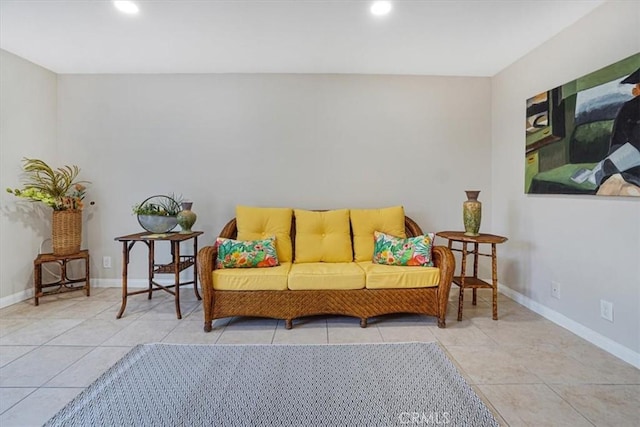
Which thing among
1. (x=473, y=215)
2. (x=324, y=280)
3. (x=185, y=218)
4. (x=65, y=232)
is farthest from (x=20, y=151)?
(x=473, y=215)

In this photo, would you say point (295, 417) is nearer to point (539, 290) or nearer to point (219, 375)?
point (219, 375)

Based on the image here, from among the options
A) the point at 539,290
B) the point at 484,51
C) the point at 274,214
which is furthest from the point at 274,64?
the point at 539,290

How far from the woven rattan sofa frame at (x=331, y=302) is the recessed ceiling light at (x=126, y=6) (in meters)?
1.92

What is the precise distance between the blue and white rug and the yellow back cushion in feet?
3.40

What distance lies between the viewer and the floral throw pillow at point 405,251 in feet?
8.84

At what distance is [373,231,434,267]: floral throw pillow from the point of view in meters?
2.69

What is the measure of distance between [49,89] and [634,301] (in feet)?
18.4

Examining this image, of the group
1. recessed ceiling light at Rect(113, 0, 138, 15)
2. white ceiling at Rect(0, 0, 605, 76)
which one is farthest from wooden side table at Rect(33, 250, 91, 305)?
recessed ceiling light at Rect(113, 0, 138, 15)

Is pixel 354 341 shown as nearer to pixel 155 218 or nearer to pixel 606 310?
pixel 606 310

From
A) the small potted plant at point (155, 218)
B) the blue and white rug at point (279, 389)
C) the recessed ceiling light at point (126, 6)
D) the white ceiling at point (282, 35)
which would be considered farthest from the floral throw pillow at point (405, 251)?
the recessed ceiling light at point (126, 6)

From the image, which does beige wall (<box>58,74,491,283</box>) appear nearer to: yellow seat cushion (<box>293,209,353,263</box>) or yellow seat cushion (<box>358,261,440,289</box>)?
yellow seat cushion (<box>293,209,353,263</box>)

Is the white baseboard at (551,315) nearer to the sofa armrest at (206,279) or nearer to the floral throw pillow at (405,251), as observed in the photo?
the floral throw pillow at (405,251)

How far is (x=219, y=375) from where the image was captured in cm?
187

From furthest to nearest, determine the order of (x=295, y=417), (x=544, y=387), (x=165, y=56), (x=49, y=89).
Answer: (x=49, y=89)
(x=165, y=56)
(x=544, y=387)
(x=295, y=417)
